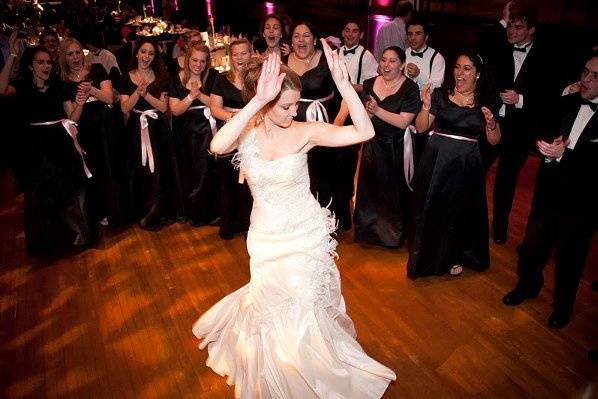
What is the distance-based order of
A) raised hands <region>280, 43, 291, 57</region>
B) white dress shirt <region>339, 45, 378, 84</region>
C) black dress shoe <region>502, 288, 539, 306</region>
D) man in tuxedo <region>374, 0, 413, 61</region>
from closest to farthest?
black dress shoe <region>502, 288, 539, 306</region>
raised hands <region>280, 43, 291, 57</region>
white dress shirt <region>339, 45, 378, 84</region>
man in tuxedo <region>374, 0, 413, 61</region>

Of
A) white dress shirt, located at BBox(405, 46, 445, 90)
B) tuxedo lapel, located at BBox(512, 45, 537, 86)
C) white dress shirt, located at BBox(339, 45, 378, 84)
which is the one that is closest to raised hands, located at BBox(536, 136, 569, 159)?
tuxedo lapel, located at BBox(512, 45, 537, 86)

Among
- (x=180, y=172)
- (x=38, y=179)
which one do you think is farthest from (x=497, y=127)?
(x=38, y=179)

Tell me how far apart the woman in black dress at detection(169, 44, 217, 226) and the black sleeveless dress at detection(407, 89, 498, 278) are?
1.82m

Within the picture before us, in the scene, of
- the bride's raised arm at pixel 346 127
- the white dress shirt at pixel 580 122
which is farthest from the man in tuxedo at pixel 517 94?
the bride's raised arm at pixel 346 127

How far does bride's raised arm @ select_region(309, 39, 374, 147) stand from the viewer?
1869mm

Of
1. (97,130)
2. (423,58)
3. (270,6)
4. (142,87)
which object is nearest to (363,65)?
(423,58)

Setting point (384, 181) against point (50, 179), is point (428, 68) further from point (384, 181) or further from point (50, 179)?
point (50, 179)

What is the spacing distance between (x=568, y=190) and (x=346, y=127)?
150cm

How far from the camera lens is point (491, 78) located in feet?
9.60

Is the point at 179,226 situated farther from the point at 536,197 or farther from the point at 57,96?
the point at 536,197

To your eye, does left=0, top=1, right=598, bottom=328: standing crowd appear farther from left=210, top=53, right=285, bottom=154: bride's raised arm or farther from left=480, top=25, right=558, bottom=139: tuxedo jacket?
left=210, top=53, right=285, bottom=154: bride's raised arm

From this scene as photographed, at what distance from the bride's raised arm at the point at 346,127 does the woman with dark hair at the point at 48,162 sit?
230 centimetres

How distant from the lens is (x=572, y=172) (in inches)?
104

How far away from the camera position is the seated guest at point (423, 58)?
432cm
